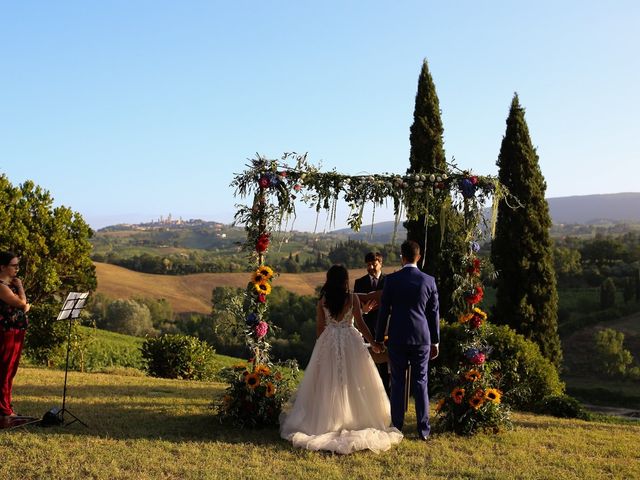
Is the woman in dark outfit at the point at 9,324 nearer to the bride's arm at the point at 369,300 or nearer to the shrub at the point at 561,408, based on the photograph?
the bride's arm at the point at 369,300

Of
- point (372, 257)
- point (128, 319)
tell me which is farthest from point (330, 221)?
point (128, 319)

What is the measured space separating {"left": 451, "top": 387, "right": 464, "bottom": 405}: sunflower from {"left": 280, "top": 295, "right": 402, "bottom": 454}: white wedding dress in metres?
0.85

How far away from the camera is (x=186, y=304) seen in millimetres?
54844

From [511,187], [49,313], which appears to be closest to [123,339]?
[49,313]

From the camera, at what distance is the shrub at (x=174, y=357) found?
16.1m

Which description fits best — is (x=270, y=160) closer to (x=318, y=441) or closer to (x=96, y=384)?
(x=318, y=441)

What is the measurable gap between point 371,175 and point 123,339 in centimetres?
2980

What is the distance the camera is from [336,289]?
7207 mm

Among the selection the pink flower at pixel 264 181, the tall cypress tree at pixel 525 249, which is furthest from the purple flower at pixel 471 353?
the tall cypress tree at pixel 525 249

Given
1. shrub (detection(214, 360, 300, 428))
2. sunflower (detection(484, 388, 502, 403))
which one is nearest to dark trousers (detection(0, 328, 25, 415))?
shrub (detection(214, 360, 300, 428))

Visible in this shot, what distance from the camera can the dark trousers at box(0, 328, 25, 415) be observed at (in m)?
7.12

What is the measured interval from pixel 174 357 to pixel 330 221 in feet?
30.3

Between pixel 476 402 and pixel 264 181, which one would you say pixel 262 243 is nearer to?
pixel 264 181

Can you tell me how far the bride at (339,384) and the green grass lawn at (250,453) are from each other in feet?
1.17
